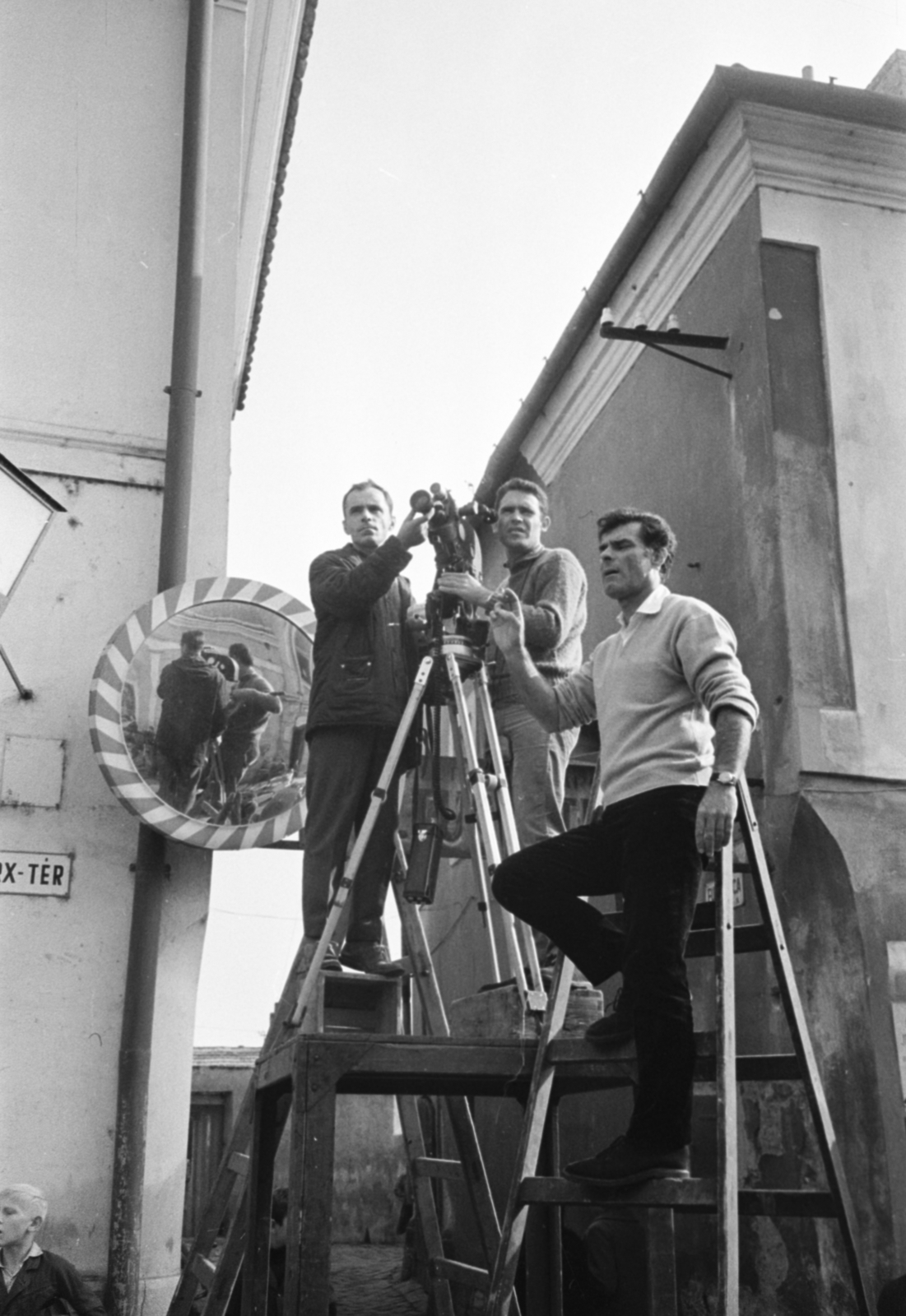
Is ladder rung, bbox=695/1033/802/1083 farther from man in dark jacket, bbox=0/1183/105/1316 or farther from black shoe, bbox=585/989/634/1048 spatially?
man in dark jacket, bbox=0/1183/105/1316

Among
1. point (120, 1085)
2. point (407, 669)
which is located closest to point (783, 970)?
point (407, 669)

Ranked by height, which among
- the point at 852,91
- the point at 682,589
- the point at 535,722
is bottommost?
the point at 535,722

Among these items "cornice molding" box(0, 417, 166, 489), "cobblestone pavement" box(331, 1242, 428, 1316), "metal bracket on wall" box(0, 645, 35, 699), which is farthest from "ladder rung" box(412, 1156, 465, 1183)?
"cobblestone pavement" box(331, 1242, 428, 1316)

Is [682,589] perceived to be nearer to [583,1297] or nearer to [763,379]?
[763,379]

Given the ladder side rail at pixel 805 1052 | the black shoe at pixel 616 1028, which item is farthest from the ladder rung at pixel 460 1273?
the ladder side rail at pixel 805 1052

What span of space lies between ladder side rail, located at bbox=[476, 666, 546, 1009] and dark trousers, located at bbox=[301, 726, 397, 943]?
1.45ft

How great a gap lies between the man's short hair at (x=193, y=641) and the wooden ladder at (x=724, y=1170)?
110 inches

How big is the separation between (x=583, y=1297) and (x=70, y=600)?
4183 mm

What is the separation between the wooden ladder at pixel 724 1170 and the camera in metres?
3.71

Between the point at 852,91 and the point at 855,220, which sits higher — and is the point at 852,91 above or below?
above

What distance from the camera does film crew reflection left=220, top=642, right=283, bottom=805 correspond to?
6684 millimetres

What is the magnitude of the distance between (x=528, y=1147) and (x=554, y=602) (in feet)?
7.04

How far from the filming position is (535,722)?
5379 millimetres

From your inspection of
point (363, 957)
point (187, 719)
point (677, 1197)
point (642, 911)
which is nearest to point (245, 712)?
point (187, 719)
